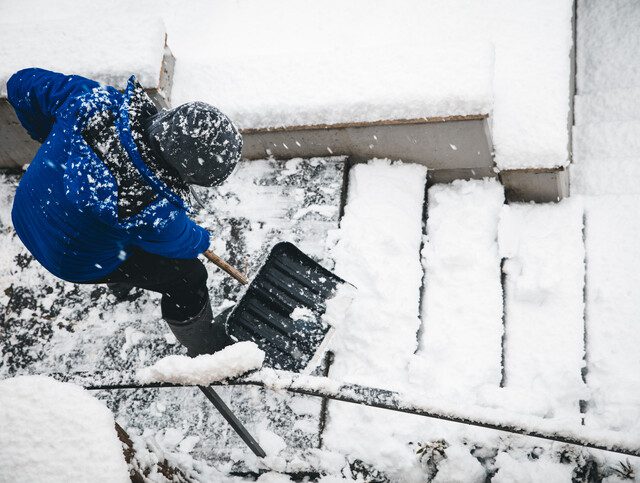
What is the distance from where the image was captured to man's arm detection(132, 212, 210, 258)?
228 centimetres

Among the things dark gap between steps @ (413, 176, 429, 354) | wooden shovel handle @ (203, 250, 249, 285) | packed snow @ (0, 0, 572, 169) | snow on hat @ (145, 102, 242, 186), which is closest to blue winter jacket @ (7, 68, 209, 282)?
snow on hat @ (145, 102, 242, 186)

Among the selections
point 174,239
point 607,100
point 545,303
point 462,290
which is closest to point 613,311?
point 545,303

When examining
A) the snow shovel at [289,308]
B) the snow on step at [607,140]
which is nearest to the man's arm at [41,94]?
the snow shovel at [289,308]

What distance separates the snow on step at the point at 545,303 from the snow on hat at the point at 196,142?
6.56 feet

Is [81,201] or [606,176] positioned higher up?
[606,176]

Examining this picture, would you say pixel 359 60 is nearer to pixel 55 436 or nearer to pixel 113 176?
pixel 113 176

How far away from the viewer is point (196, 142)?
1.99 m

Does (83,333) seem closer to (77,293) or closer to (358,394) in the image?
(77,293)

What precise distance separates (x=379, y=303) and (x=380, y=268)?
0.23 meters

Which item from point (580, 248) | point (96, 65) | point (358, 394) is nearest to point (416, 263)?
point (580, 248)

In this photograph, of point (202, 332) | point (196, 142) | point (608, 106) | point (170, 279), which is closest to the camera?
point (196, 142)

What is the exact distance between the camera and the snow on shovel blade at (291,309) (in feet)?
9.66

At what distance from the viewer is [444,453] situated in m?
2.43

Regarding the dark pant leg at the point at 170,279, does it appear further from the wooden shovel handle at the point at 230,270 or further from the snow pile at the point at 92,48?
the snow pile at the point at 92,48
